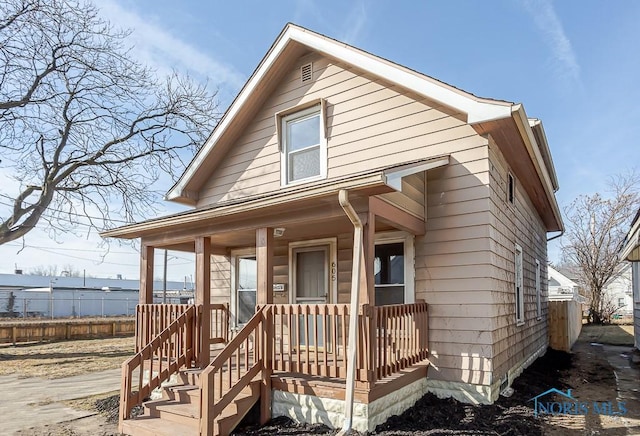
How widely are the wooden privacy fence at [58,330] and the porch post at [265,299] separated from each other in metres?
12.7

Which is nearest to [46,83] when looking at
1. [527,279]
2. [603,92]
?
[527,279]

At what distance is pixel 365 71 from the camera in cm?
752

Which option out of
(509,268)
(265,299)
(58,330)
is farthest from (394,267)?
(58,330)

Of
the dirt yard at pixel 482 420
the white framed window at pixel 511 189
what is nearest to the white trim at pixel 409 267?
the dirt yard at pixel 482 420

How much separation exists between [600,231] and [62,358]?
26961mm

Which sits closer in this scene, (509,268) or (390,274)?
(390,274)

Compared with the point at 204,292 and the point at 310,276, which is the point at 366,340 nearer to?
the point at 204,292

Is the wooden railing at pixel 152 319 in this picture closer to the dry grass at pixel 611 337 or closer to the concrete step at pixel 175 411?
the concrete step at pixel 175 411

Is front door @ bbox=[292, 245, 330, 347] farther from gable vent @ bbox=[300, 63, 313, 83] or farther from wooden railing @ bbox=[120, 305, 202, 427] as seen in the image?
gable vent @ bbox=[300, 63, 313, 83]

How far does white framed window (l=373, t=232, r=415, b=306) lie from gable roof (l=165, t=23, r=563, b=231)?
6.54ft

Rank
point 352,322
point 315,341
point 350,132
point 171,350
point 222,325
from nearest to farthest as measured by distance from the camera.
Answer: point 352,322 → point 315,341 → point 171,350 → point 350,132 → point 222,325

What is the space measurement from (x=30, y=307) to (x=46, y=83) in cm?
Answer: 2431

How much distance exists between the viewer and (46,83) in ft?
52.4

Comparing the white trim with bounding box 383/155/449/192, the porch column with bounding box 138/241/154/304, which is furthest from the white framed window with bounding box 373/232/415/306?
the porch column with bounding box 138/241/154/304
